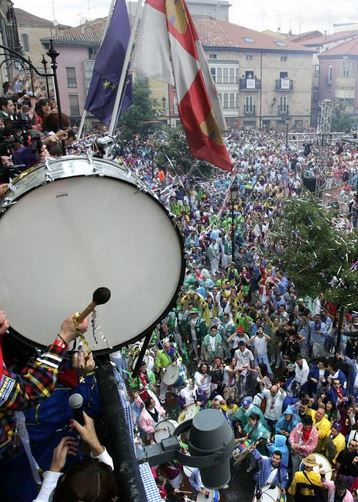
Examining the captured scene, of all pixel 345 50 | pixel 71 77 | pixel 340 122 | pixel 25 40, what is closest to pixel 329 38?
pixel 345 50

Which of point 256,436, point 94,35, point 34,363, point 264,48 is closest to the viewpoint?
point 34,363

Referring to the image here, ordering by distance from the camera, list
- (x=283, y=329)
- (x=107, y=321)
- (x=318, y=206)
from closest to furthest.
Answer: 1. (x=107, y=321)
2. (x=283, y=329)
3. (x=318, y=206)

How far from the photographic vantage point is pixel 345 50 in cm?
6631

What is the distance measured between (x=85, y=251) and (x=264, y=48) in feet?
212

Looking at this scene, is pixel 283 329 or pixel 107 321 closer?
pixel 107 321

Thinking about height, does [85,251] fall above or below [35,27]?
below

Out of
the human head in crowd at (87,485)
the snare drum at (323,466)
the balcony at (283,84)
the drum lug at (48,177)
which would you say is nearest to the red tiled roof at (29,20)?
the balcony at (283,84)

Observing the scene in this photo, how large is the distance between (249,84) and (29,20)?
90.6 ft

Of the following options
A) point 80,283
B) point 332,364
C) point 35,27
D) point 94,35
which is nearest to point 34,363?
point 80,283

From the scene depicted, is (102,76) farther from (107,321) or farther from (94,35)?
(94,35)

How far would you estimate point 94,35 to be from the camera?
49.9 metres

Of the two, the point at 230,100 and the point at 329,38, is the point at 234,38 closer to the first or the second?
the point at 230,100

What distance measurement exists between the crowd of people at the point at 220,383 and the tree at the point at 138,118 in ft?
78.7

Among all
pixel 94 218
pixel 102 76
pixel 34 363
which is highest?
pixel 102 76
